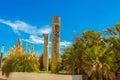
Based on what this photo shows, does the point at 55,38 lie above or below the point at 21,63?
above

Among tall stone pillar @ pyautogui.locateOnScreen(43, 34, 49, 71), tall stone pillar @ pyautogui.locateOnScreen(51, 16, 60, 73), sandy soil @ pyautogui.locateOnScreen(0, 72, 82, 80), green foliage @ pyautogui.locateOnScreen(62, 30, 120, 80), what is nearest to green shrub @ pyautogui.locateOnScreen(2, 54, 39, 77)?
sandy soil @ pyautogui.locateOnScreen(0, 72, 82, 80)

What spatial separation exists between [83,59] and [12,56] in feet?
28.2

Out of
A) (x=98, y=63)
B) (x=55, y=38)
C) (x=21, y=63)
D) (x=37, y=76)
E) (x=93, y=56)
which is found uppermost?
(x=55, y=38)

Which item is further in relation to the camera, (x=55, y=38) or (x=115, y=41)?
(x=55, y=38)

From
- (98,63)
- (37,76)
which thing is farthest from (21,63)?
(98,63)

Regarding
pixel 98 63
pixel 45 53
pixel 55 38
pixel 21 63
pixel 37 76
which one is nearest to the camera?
pixel 98 63

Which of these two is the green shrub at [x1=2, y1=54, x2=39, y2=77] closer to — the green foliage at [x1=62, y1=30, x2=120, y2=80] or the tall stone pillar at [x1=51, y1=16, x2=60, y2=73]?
the tall stone pillar at [x1=51, y1=16, x2=60, y2=73]

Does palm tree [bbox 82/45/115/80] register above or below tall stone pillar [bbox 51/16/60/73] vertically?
below

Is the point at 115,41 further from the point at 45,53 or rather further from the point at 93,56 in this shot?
the point at 45,53

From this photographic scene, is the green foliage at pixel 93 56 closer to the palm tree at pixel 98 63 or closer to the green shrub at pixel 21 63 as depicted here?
the palm tree at pixel 98 63

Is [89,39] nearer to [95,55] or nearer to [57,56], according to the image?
[95,55]

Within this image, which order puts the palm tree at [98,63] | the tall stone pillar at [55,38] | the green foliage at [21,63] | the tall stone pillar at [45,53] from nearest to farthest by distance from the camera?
1. the palm tree at [98,63]
2. the green foliage at [21,63]
3. the tall stone pillar at [55,38]
4. the tall stone pillar at [45,53]

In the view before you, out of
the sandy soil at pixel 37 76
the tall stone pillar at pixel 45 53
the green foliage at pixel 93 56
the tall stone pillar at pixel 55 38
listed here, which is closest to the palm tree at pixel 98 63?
the green foliage at pixel 93 56

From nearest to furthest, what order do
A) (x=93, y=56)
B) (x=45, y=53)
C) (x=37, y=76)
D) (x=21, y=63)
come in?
1. (x=93, y=56)
2. (x=37, y=76)
3. (x=21, y=63)
4. (x=45, y=53)
